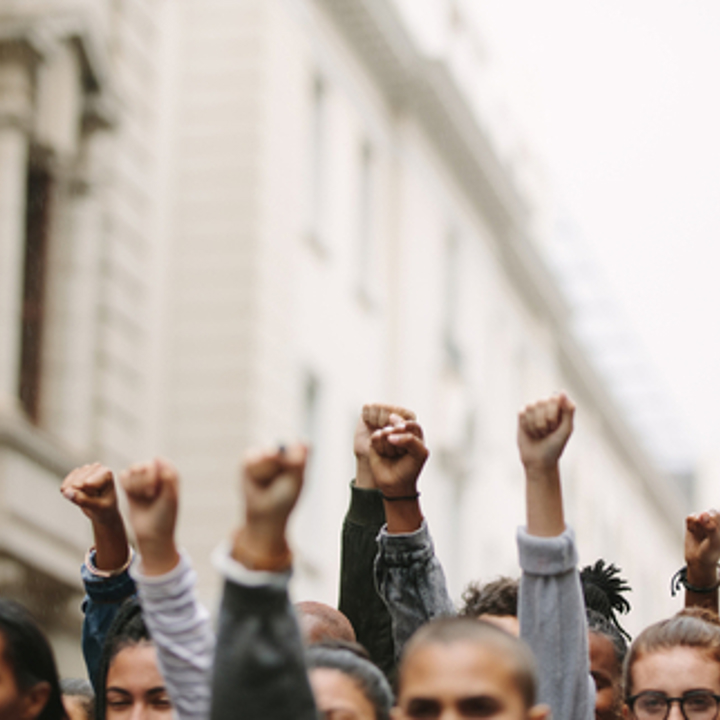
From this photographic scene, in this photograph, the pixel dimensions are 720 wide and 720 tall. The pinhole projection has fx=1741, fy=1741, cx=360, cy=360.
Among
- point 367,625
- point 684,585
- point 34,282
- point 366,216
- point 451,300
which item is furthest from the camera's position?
point 451,300

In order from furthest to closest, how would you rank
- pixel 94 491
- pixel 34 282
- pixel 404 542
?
1. pixel 34 282
2. pixel 404 542
3. pixel 94 491

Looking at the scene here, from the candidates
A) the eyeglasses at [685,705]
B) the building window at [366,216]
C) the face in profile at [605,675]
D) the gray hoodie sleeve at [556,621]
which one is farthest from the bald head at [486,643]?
the building window at [366,216]

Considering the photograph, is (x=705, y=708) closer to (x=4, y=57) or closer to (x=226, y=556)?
(x=226, y=556)

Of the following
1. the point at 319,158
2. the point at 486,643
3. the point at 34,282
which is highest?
the point at 319,158

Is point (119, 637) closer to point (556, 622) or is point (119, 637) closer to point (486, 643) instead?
point (556, 622)

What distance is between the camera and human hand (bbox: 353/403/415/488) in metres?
4.26

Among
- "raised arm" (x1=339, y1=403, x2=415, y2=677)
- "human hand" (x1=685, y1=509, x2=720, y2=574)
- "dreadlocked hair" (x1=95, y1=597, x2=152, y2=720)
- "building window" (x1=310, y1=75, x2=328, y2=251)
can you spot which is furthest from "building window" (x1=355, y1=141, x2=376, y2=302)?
"dreadlocked hair" (x1=95, y1=597, x2=152, y2=720)

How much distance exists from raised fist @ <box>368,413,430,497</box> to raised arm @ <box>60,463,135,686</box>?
2.02ft

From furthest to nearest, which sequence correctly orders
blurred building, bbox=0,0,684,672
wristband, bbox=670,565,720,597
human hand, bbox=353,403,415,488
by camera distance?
blurred building, bbox=0,0,684,672
wristband, bbox=670,565,720,597
human hand, bbox=353,403,415,488

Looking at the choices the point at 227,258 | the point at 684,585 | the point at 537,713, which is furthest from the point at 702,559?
the point at 227,258

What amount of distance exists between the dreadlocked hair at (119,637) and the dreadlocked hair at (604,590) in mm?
1498

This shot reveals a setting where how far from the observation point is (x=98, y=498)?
3967 millimetres

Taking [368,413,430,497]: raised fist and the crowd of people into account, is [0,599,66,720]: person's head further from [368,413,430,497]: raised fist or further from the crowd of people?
[368,413,430,497]: raised fist

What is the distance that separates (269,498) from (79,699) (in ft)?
7.11
